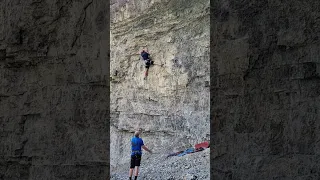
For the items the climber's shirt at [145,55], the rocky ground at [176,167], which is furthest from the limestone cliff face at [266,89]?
the climber's shirt at [145,55]

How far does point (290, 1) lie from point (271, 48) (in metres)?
0.25

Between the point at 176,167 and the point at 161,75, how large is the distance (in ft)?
10.4

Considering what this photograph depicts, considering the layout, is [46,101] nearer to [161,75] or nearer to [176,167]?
[176,167]

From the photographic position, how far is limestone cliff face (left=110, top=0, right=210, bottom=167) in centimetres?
1327

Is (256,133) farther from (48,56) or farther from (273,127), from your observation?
(48,56)

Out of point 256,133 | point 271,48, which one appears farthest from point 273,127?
point 271,48

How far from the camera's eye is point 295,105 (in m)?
2.52

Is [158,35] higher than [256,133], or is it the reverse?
[158,35]

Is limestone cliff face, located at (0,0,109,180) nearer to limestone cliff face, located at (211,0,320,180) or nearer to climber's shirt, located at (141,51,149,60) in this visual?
limestone cliff face, located at (211,0,320,180)

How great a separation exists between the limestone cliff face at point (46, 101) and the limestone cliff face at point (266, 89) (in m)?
0.67

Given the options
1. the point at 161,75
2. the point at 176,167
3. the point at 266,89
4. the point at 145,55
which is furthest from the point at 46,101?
the point at 145,55

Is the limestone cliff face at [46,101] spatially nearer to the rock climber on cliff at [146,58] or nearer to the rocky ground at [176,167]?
the rocky ground at [176,167]

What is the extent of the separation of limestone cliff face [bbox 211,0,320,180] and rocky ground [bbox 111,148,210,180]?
8031mm

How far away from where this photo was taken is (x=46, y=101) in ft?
7.98
